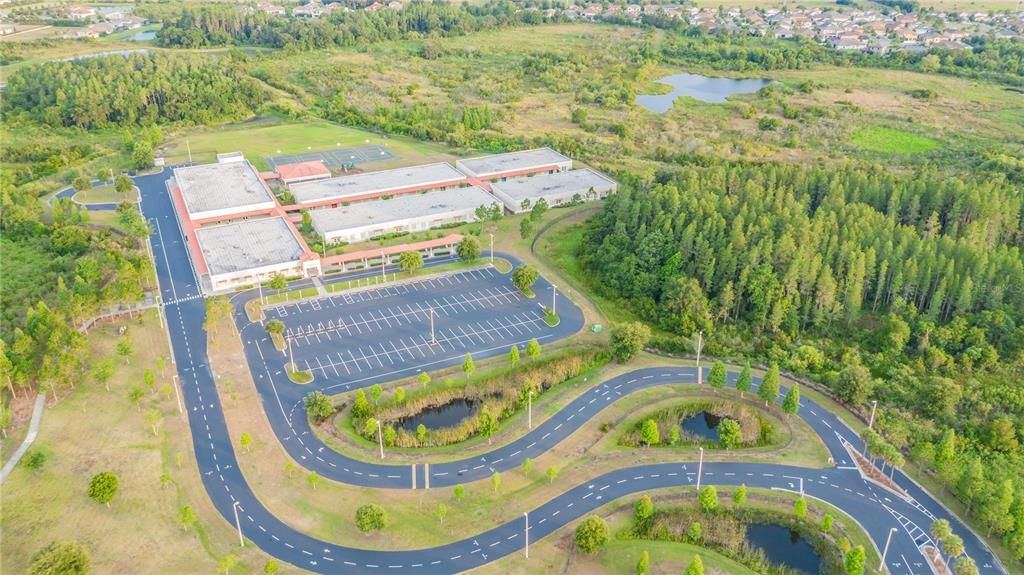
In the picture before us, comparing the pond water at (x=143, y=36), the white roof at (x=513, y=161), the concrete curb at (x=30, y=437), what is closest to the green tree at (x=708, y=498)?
the concrete curb at (x=30, y=437)

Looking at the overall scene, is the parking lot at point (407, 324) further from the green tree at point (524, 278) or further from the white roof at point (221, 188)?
the white roof at point (221, 188)

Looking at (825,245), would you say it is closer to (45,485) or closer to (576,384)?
(576,384)

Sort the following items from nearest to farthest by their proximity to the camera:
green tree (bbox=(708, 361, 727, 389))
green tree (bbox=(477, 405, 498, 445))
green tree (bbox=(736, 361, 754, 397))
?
green tree (bbox=(477, 405, 498, 445)), green tree (bbox=(736, 361, 754, 397)), green tree (bbox=(708, 361, 727, 389))

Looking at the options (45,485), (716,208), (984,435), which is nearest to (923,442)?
(984,435)

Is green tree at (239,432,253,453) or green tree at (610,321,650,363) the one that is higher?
green tree at (610,321,650,363)

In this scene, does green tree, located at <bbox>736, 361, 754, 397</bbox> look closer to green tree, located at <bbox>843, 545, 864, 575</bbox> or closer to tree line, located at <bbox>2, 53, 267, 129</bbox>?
green tree, located at <bbox>843, 545, 864, 575</bbox>

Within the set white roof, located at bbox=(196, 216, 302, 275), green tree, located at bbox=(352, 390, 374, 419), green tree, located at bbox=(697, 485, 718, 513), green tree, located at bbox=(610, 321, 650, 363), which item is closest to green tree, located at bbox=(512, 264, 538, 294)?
green tree, located at bbox=(610, 321, 650, 363)

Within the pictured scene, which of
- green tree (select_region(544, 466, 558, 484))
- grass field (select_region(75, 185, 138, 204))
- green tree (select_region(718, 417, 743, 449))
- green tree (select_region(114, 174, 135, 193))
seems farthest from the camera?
grass field (select_region(75, 185, 138, 204))
